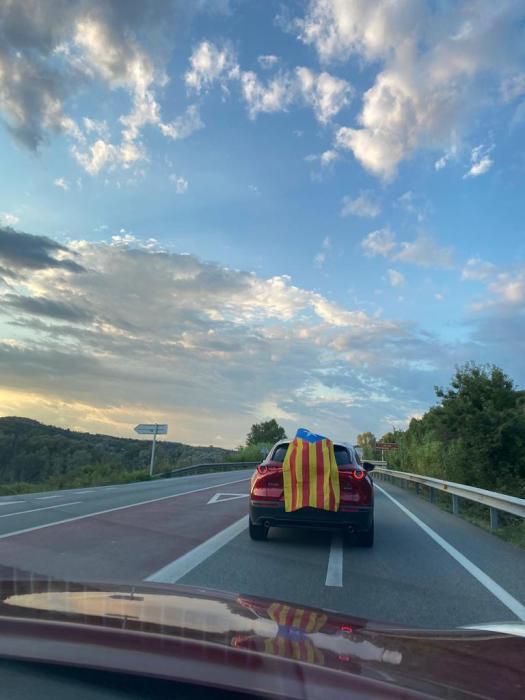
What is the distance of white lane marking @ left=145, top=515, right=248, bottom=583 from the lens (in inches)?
272

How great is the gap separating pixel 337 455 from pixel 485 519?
8.44 m

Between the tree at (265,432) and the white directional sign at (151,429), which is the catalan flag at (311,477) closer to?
the white directional sign at (151,429)

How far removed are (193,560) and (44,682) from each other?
607 centimetres

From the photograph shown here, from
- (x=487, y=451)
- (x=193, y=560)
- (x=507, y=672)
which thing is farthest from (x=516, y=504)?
(x=487, y=451)

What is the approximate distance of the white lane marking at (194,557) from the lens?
690cm

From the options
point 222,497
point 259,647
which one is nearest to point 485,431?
point 222,497

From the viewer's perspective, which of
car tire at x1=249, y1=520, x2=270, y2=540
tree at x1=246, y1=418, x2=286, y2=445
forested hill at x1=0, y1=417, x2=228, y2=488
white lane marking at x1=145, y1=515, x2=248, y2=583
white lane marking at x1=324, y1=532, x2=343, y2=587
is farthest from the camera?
tree at x1=246, y1=418, x2=286, y2=445

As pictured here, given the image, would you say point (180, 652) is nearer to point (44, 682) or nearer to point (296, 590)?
point (44, 682)

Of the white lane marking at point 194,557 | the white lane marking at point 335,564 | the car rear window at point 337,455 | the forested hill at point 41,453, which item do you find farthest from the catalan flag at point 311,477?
the forested hill at point 41,453

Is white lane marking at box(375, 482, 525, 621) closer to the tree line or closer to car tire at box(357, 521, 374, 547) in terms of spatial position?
car tire at box(357, 521, 374, 547)

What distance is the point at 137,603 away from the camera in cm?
317

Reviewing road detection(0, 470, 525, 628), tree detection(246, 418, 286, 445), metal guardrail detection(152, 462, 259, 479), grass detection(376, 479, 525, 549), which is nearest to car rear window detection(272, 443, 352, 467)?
road detection(0, 470, 525, 628)

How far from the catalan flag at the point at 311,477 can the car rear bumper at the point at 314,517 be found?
0.09 m

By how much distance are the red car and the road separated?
398 millimetres
